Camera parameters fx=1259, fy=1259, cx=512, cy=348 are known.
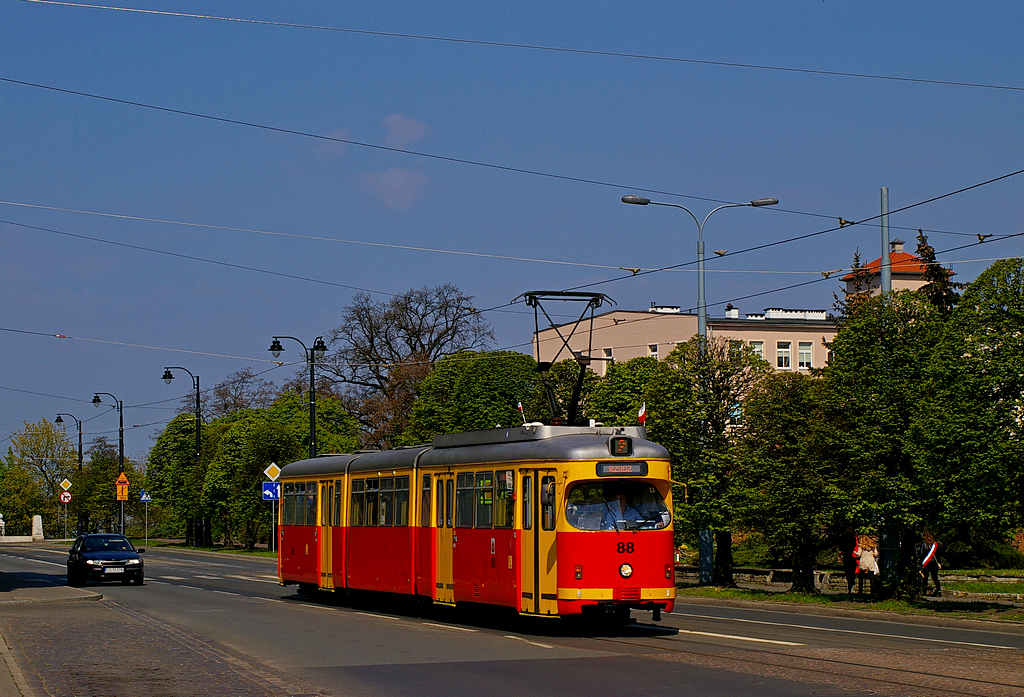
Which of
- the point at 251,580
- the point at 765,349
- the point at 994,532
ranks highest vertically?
the point at 765,349

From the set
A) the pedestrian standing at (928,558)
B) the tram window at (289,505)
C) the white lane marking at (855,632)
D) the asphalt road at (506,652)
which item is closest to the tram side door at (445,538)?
the asphalt road at (506,652)

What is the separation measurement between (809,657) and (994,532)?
9467mm

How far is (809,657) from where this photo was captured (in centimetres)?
1465

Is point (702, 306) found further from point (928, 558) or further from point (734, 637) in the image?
point (734, 637)

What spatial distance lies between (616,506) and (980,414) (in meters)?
7.70

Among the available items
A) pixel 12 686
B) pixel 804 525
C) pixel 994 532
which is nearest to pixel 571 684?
pixel 12 686

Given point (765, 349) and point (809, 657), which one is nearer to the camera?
point (809, 657)

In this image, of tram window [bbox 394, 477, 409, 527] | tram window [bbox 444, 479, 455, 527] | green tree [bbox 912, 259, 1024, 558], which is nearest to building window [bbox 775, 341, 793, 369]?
green tree [bbox 912, 259, 1024, 558]

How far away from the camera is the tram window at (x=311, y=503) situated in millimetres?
27656

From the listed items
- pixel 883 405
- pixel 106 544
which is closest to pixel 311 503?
pixel 106 544

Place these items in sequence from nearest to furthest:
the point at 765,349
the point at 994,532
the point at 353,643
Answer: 1. the point at 353,643
2. the point at 994,532
3. the point at 765,349

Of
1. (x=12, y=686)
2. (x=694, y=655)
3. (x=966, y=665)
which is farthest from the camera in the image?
(x=694, y=655)

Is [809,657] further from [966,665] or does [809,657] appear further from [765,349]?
[765,349]

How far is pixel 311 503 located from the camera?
27812 millimetres
